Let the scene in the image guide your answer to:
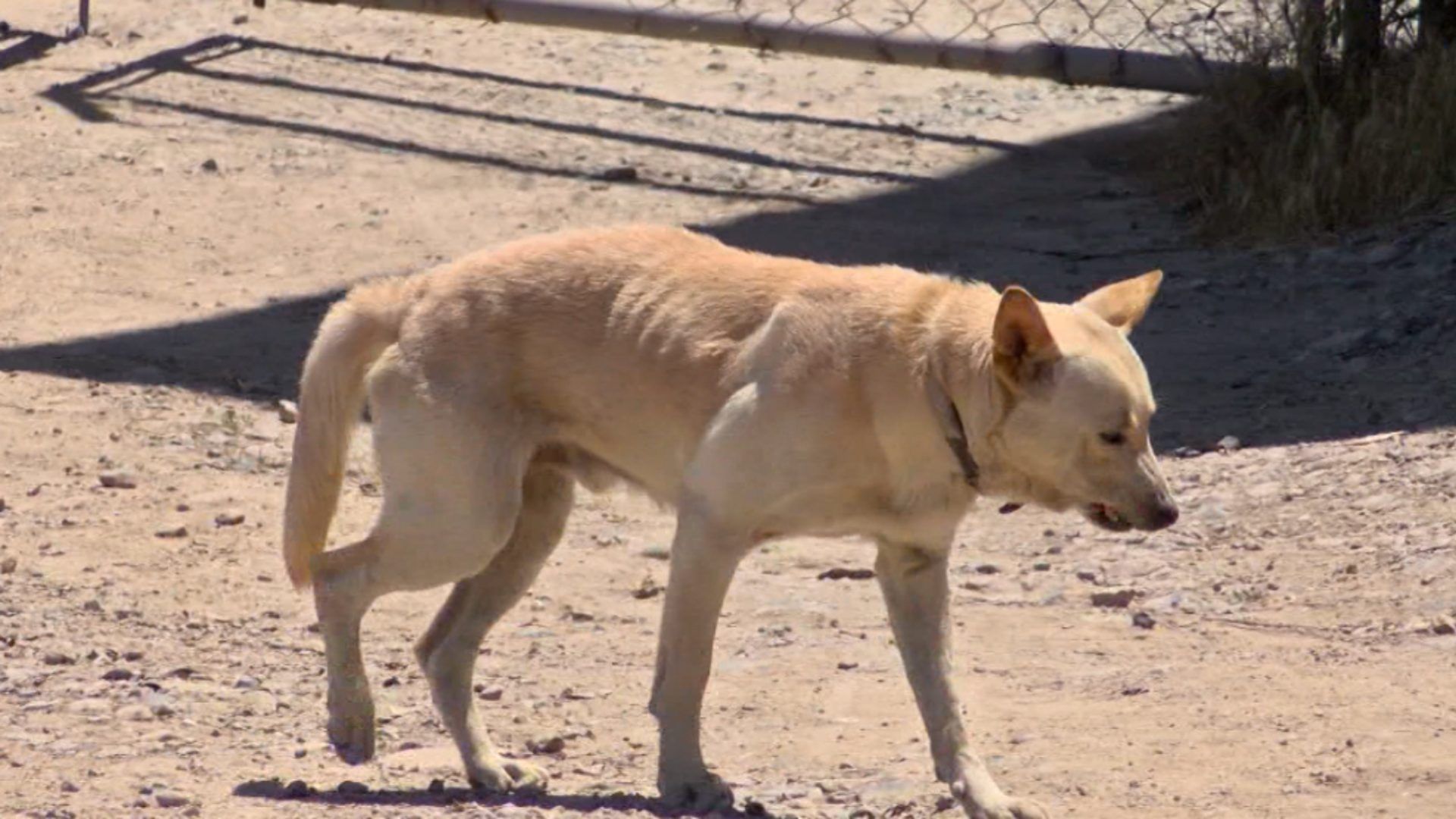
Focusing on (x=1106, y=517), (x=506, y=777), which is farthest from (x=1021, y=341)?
(x=506, y=777)

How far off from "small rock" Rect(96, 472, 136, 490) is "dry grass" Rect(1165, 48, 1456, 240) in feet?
14.4

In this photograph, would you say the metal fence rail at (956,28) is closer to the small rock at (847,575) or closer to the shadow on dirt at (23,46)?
the shadow on dirt at (23,46)

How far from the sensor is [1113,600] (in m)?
6.62

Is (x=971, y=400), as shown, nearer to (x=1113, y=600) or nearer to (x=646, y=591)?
(x=1113, y=600)

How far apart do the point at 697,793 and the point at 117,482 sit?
9.18 feet

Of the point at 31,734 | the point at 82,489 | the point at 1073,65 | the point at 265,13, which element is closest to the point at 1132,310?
the point at 31,734

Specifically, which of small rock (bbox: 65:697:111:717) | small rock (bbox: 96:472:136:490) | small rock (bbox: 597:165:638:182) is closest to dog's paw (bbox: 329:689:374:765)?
small rock (bbox: 65:697:111:717)

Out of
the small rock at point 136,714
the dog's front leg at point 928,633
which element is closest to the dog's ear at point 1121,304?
the dog's front leg at point 928,633

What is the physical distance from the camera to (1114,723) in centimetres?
558

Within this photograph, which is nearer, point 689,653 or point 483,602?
point 689,653

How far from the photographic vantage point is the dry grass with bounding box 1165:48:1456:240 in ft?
30.1

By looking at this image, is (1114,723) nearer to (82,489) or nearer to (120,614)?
(120,614)

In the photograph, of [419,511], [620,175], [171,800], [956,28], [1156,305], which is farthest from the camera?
[956,28]

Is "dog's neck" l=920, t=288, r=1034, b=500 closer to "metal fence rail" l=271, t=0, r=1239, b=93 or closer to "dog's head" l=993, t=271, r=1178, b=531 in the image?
"dog's head" l=993, t=271, r=1178, b=531
